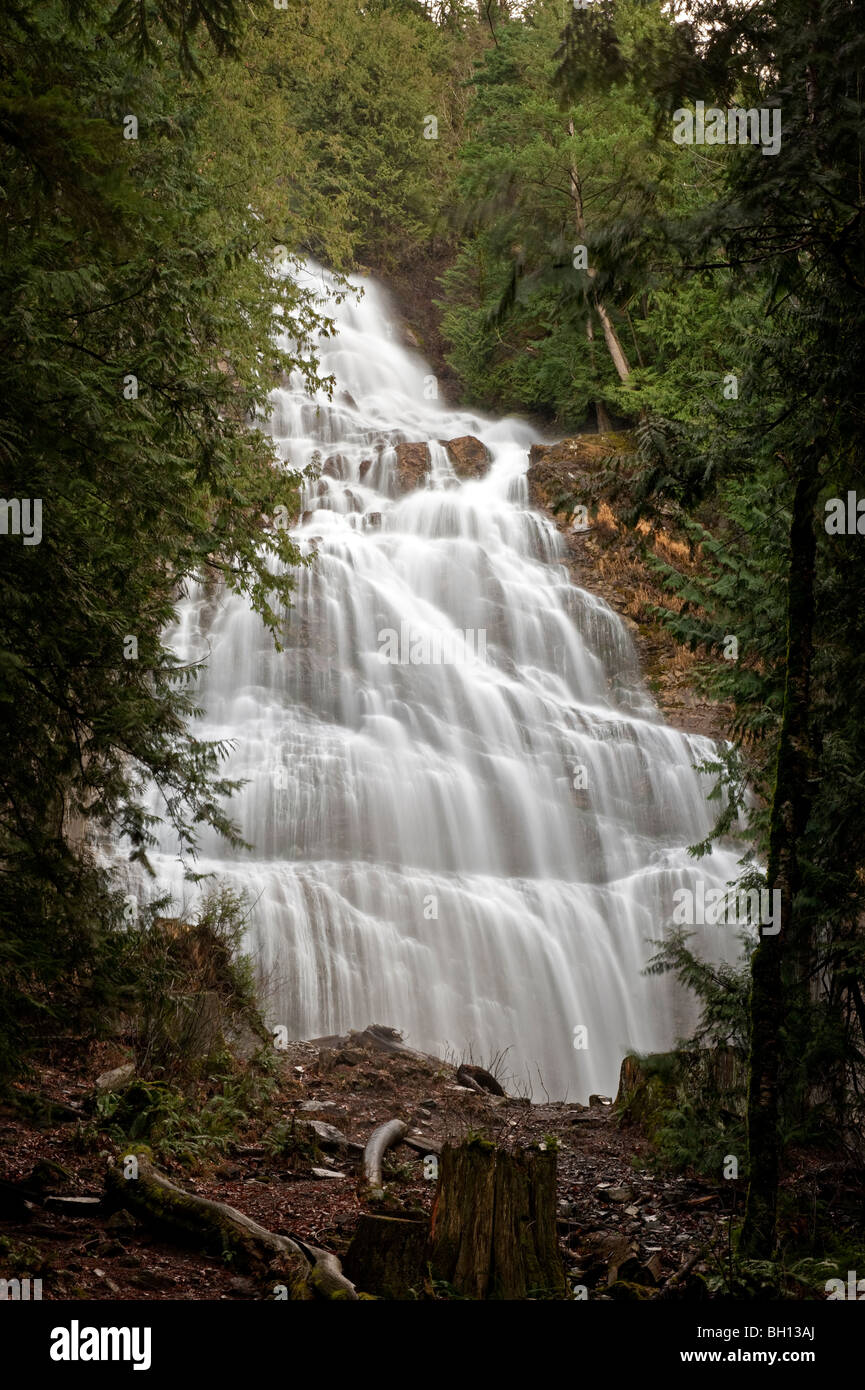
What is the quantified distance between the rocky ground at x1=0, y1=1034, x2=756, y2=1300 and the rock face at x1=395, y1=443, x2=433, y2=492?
782 inches

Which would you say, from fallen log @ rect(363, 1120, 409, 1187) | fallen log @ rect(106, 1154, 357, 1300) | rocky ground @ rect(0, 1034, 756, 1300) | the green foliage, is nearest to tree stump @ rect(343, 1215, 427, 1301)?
fallen log @ rect(106, 1154, 357, 1300)

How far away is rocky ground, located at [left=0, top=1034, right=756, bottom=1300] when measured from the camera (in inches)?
194

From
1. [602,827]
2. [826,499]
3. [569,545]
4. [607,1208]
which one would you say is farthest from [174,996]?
[569,545]

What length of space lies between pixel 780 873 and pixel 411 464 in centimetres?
2434

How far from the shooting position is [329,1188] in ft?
22.5

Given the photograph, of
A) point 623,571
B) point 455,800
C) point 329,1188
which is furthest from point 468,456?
point 329,1188

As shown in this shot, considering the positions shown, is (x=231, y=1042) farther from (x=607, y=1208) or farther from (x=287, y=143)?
(x=287, y=143)

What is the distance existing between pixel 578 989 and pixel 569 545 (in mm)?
13102

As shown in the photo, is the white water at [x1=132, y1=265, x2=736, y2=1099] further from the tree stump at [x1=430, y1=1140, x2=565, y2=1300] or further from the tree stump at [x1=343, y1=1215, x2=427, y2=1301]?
the tree stump at [x1=343, y1=1215, x2=427, y2=1301]

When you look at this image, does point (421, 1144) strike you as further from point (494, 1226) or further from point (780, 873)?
point (780, 873)

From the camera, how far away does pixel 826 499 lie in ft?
22.2

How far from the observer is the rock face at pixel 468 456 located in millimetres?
29047

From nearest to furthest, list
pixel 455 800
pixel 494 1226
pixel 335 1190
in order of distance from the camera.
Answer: pixel 494 1226
pixel 335 1190
pixel 455 800

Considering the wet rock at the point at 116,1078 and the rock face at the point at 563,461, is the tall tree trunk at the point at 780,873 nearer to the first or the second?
the wet rock at the point at 116,1078
